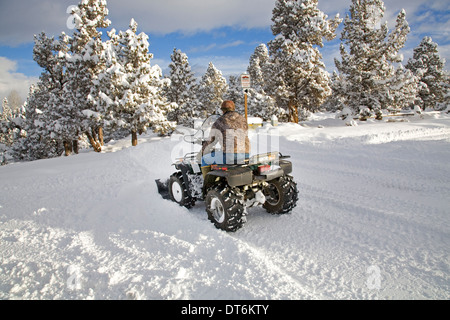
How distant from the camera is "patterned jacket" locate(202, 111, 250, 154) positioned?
14.9 ft

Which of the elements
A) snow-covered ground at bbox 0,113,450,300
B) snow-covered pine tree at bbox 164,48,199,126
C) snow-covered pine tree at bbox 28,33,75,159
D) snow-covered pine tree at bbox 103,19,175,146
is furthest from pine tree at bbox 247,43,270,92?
snow-covered ground at bbox 0,113,450,300

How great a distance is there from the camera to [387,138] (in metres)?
10.5

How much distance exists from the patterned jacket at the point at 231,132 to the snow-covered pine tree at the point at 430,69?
42144 millimetres

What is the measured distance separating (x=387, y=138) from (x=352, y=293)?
9744 mm

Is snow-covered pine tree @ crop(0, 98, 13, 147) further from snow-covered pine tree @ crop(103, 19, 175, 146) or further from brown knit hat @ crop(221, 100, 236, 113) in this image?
brown knit hat @ crop(221, 100, 236, 113)

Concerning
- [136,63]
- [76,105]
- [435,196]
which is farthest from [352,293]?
[76,105]

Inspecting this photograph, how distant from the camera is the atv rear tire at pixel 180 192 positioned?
5582mm

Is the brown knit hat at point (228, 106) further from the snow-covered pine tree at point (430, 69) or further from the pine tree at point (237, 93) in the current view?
the snow-covered pine tree at point (430, 69)

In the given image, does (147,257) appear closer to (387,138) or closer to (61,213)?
(61,213)

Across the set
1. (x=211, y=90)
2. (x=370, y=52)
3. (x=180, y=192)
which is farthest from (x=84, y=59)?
(x=370, y=52)

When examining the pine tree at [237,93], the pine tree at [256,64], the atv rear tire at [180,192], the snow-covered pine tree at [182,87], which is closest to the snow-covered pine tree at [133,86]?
the snow-covered pine tree at [182,87]
